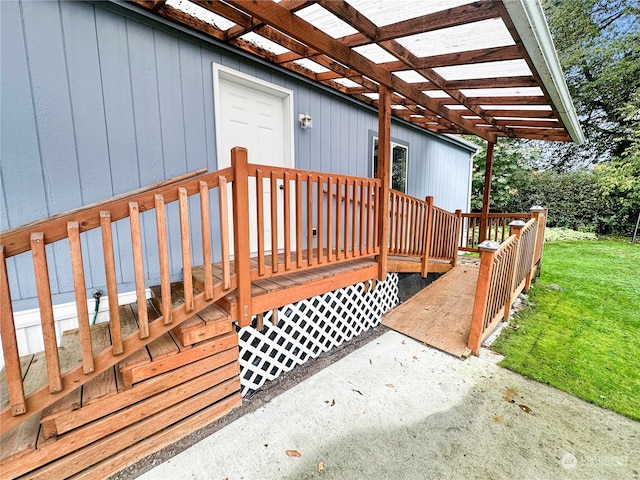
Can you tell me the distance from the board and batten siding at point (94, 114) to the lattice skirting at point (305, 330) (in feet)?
3.84

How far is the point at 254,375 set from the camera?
8.65ft

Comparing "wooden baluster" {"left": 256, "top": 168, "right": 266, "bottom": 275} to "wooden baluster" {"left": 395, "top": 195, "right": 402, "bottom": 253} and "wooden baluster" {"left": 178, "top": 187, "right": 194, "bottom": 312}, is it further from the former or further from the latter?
"wooden baluster" {"left": 395, "top": 195, "right": 402, "bottom": 253}

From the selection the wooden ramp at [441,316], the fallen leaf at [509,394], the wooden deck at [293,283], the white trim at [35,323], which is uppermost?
the wooden deck at [293,283]

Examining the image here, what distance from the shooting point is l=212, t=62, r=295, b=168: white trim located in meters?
3.09

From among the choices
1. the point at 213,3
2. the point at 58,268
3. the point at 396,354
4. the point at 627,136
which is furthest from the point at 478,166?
the point at 58,268

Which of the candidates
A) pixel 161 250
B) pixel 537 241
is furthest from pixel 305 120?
pixel 537 241

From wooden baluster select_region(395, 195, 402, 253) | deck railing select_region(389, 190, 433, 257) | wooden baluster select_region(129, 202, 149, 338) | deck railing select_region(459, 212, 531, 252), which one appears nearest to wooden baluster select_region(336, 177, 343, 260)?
deck railing select_region(389, 190, 433, 257)

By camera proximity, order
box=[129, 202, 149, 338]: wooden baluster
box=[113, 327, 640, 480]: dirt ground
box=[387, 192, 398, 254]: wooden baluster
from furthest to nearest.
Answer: box=[387, 192, 398, 254]: wooden baluster, box=[113, 327, 640, 480]: dirt ground, box=[129, 202, 149, 338]: wooden baluster

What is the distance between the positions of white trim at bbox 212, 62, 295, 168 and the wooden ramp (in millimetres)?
2560

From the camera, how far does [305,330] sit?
10.2ft

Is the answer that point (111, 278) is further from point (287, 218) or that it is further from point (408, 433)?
point (408, 433)

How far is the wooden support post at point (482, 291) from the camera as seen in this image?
2.97m

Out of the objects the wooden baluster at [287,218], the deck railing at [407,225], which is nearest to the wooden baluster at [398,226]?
the deck railing at [407,225]

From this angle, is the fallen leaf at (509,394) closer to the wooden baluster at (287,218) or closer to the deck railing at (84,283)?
the wooden baluster at (287,218)
